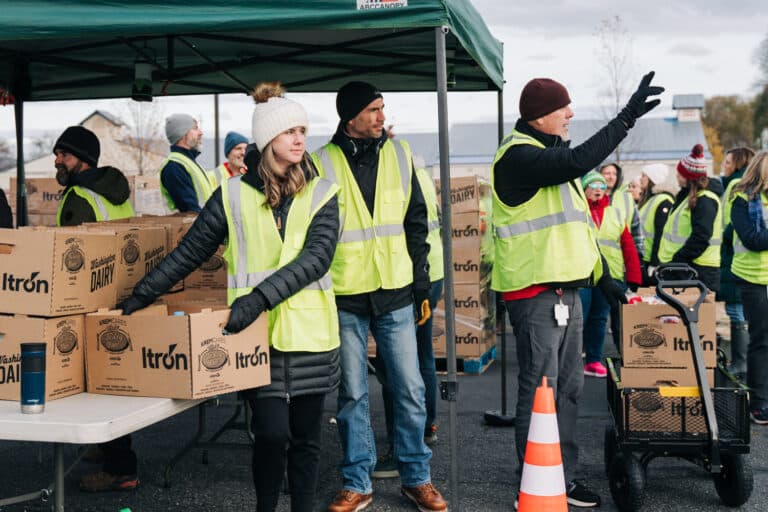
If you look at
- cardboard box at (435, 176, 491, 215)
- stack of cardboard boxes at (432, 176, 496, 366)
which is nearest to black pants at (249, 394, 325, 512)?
stack of cardboard boxes at (432, 176, 496, 366)

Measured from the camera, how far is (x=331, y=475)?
17.0ft

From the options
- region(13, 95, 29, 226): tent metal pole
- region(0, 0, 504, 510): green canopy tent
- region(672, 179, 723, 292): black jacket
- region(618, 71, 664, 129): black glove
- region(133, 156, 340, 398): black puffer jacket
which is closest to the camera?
region(133, 156, 340, 398): black puffer jacket

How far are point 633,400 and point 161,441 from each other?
10.6 ft

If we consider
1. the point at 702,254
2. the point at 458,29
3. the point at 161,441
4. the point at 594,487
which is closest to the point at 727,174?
the point at 702,254

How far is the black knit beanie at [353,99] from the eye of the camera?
14.5ft

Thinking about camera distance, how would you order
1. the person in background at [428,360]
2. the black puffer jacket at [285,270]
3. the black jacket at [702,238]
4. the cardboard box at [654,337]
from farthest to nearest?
the black jacket at [702,238]
the person in background at [428,360]
the cardboard box at [654,337]
the black puffer jacket at [285,270]

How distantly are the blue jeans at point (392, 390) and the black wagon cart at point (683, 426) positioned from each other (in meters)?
0.99

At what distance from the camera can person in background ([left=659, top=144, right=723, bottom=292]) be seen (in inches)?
283

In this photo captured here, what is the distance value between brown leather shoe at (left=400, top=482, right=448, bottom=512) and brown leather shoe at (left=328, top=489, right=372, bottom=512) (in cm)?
24

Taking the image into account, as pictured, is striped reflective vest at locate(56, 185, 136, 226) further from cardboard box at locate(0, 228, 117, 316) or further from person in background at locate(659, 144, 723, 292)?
person in background at locate(659, 144, 723, 292)

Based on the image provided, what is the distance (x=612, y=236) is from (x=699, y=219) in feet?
2.72

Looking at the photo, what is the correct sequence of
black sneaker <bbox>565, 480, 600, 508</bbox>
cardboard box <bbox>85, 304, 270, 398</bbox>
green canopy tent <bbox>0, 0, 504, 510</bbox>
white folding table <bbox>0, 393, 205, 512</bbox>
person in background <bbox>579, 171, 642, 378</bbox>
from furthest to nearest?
person in background <bbox>579, 171, 642, 378</bbox> < black sneaker <bbox>565, 480, 600, 508</bbox> < green canopy tent <bbox>0, 0, 504, 510</bbox> < cardboard box <bbox>85, 304, 270, 398</bbox> < white folding table <bbox>0, 393, 205, 512</bbox>

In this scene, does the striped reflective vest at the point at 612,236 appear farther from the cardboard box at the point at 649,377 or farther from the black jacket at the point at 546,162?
the black jacket at the point at 546,162

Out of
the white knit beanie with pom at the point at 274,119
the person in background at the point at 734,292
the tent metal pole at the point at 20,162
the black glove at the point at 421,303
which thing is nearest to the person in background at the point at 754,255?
the person in background at the point at 734,292
